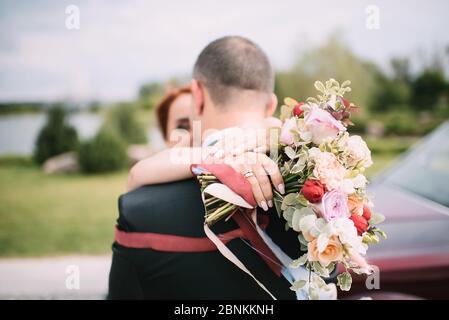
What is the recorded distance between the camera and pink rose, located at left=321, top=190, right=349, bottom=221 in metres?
1.59

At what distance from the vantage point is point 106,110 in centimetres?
1474

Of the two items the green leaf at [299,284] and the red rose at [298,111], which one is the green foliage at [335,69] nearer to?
the red rose at [298,111]

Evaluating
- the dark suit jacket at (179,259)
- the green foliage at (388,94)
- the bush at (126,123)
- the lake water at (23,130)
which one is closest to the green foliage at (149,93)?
the lake water at (23,130)

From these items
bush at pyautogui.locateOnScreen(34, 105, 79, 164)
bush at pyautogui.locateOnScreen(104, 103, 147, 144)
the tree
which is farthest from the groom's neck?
the tree

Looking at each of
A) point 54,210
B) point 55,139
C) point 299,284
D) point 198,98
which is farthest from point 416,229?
point 55,139

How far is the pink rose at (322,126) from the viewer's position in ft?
5.31

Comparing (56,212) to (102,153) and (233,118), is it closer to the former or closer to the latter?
(102,153)

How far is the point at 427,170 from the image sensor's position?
358cm

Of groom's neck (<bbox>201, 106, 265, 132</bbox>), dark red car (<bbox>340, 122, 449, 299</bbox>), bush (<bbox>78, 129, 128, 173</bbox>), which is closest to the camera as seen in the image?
groom's neck (<bbox>201, 106, 265, 132</bbox>)

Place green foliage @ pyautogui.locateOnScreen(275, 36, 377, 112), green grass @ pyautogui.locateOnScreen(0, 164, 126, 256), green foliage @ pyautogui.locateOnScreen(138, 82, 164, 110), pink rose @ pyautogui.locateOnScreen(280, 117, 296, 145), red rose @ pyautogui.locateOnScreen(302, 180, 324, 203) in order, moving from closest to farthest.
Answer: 1. red rose @ pyautogui.locateOnScreen(302, 180, 324, 203)
2. pink rose @ pyautogui.locateOnScreen(280, 117, 296, 145)
3. green grass @ pyautogui.locateOnScreen(0, 164, 126, 256)
4. green foliage @ pyautogui.locateOnScreen(138, 82, 164, 110)
5. green foliage @ pyautogui.locateOnScreen(275, 36, 377, 112)

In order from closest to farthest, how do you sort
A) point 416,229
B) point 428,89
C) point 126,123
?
1. point 416,229
2. point 126,123
3. point 428,89

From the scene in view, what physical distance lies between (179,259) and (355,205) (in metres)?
0.68

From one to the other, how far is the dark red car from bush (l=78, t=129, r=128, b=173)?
32.6 feet

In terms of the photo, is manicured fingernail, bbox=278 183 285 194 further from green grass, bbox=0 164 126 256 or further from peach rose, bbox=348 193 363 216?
green grass, bbox=0 164 126 256
